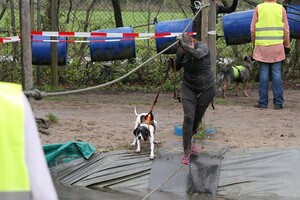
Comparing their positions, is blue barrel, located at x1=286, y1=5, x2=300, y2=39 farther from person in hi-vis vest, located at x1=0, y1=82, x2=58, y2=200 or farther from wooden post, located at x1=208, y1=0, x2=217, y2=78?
person in hi-vis vest, located at x1=0, y1=82, x2=58, y2=200

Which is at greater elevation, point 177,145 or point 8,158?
point 8,158

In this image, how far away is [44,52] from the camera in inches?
488

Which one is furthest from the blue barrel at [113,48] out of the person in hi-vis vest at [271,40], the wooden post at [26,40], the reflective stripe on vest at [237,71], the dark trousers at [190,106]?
the wooden post at [26,40]

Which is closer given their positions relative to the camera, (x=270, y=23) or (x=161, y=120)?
(x=161, y=120)

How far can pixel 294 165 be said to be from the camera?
293 inches

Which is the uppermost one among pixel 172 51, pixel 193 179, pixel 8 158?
pixel 8 158

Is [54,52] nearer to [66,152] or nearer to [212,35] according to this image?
[212,35]

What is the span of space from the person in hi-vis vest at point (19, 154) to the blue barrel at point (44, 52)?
34.4 feet

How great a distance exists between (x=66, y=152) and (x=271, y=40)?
451 centimetres

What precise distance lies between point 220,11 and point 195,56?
5630 mm

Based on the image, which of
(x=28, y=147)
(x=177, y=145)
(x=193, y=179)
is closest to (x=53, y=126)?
(x=177, y=145)

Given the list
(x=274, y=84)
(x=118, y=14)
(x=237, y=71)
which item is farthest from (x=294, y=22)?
(x=118, y=14)

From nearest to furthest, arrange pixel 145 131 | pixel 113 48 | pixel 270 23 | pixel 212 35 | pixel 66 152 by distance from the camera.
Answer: pixel 145 131 < pixel 66 152 < pixel 212 35 < pixel 270 23 < pixel 113 48

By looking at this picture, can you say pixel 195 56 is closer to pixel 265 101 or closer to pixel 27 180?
pixel 265 101
